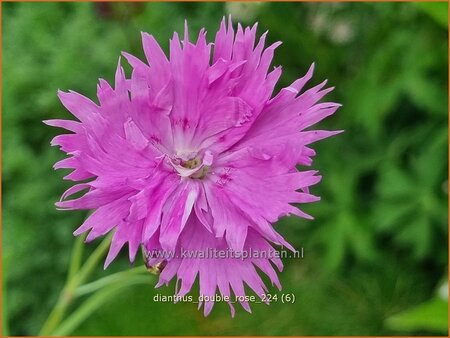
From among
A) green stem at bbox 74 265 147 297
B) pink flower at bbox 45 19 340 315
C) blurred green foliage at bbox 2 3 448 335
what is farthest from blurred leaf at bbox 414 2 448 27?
green stem at bbox 74 265 147 297

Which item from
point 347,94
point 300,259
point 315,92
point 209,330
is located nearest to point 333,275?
point 300,259

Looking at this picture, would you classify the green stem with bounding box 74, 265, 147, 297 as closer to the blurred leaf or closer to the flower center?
the flower center

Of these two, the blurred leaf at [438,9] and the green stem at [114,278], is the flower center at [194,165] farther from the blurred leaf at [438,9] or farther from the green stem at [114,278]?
the blurred leaf at [438,9]

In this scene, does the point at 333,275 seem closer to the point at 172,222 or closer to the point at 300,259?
the point at 300,259

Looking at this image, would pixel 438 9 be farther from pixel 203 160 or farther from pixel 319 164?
pixel 203 160

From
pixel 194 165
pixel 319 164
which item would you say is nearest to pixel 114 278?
pixel 194 165

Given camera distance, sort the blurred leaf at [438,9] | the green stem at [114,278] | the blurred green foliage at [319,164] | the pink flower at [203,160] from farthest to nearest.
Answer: the blurred green foliage at [319,164]
the blurred leaf at [438,9]
the green stem at [114,278]
the pink flower at [203,160]

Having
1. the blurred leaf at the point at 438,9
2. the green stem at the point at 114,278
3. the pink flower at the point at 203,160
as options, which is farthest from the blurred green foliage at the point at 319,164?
the pink flower at the point at 203,160
